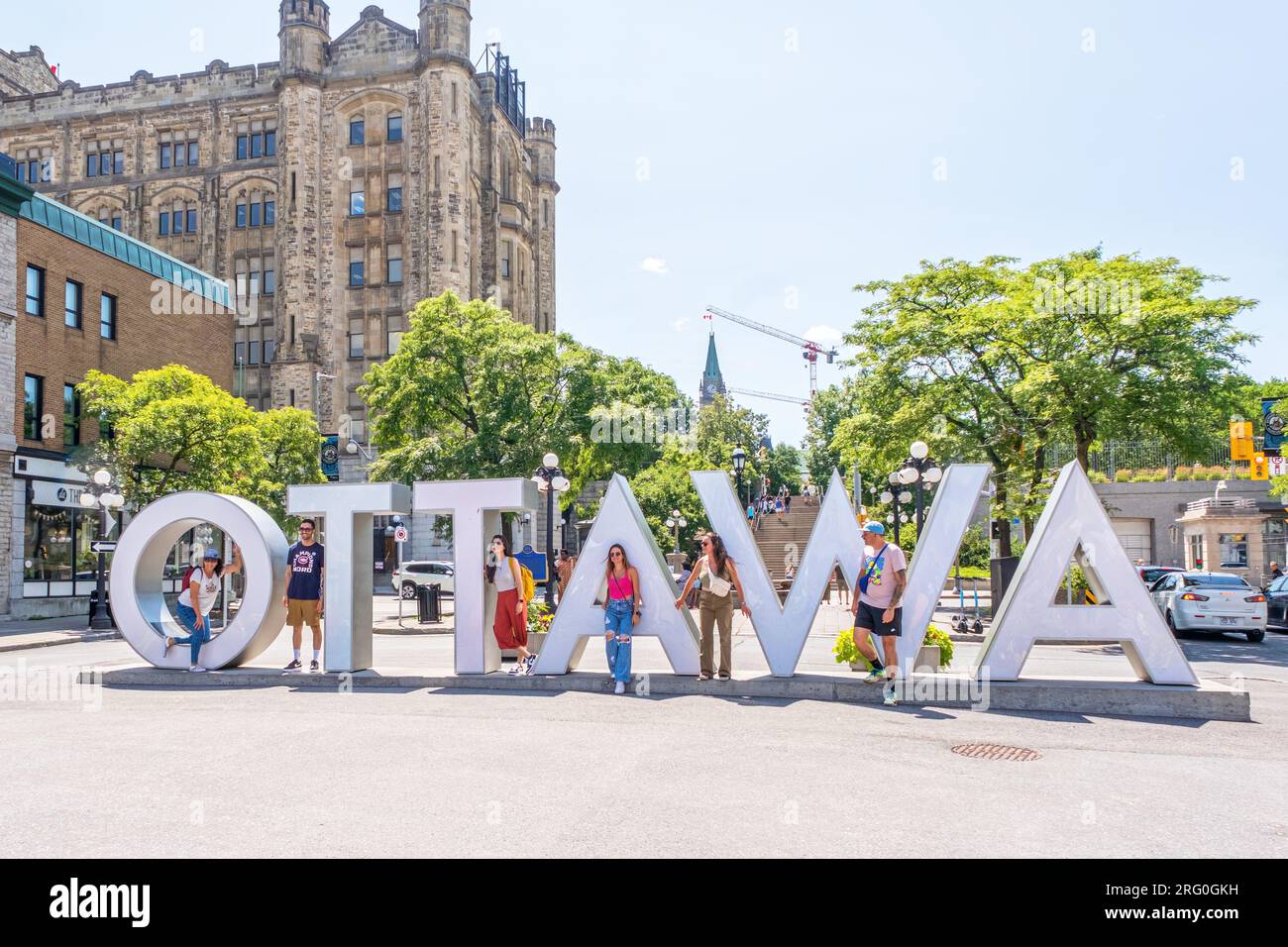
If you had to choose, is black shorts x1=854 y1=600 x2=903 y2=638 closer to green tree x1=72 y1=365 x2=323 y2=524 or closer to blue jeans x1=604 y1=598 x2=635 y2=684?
blue jeans x1=604 y1=598 x2=635 y2=684

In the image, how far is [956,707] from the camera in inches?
380

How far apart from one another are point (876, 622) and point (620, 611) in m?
2.83

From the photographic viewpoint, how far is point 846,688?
33.0 ft

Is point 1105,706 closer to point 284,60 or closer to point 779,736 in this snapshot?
point 779,736

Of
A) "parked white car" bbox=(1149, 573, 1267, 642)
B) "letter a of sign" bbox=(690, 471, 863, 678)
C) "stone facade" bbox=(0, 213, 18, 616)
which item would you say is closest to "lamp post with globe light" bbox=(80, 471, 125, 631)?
"stone facade" bbox=(0, 213, 18, 616)

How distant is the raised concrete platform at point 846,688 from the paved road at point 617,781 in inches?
16.2

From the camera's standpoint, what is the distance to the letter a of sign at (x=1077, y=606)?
9.78m

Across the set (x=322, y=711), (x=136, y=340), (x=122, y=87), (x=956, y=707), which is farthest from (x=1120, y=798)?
(x=122, y=87)

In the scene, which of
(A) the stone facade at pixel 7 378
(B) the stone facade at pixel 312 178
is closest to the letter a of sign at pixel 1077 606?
(A) the stone facade at pixel 7 378

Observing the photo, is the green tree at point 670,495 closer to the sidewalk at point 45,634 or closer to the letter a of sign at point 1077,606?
the sidewalk at point 45,634

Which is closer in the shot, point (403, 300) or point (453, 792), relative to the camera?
point (453, 792)

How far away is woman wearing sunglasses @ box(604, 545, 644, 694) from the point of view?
34.4 feet

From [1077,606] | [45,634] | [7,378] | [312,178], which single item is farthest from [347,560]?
[312,178]

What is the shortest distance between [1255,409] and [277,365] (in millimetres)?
54054
